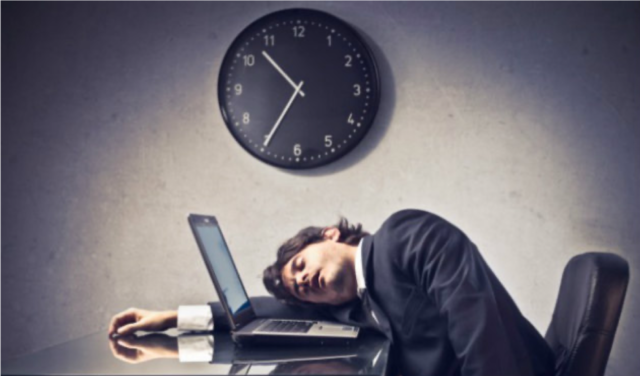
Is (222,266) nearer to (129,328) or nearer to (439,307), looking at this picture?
(129,328)

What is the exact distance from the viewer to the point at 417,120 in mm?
2365

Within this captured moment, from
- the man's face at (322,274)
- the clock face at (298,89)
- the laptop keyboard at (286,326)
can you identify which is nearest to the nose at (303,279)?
the man's face at (322,274)

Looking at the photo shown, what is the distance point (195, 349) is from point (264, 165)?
41.5 inches

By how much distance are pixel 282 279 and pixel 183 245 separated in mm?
568

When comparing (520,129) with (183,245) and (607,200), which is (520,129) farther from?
(183,245)

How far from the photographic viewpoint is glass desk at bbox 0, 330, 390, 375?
1.15 meters

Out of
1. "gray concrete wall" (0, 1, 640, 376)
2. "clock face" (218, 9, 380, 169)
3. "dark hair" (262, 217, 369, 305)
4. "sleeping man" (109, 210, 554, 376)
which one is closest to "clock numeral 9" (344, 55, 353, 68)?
"clock face" (218, 9, 380, 169)

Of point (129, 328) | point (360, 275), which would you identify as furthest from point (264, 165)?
point (129, 328)

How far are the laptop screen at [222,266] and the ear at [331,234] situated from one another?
0.32 m

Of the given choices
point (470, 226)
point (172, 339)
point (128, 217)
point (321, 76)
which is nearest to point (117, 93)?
point (128, 217)

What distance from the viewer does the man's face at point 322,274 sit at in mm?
1891

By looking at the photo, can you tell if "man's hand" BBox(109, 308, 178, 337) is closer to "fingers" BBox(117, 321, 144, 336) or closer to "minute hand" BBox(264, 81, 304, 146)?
"fingers" BBox(117, 321, 144, 336)

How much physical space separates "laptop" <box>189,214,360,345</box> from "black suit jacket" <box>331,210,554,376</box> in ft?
0.42

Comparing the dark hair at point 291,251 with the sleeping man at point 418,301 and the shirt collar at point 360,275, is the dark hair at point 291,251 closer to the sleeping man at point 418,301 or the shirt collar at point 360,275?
the sleeping man at point 418,301
